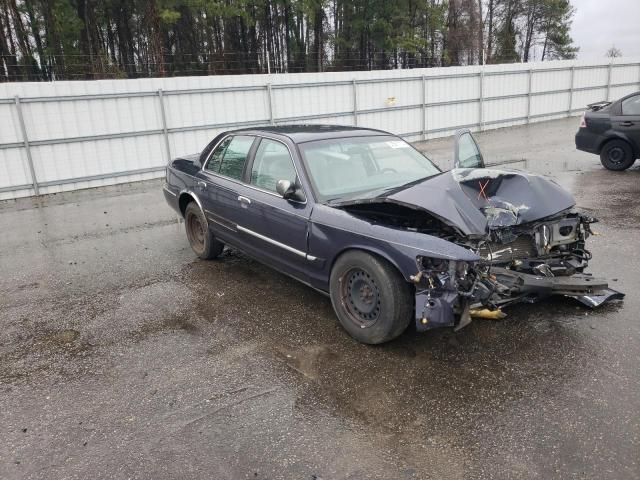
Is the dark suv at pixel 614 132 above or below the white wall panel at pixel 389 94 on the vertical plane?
below

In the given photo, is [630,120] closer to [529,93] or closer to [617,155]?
[617,155]

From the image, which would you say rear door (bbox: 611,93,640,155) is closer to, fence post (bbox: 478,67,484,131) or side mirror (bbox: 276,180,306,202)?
fence post (bbox: 478,67,484,131)

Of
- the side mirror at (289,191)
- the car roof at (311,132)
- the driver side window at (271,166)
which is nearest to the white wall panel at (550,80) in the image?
the car roof at (311,132)

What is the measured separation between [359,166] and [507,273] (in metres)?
1.66

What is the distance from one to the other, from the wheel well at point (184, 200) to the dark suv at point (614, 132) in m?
8.51

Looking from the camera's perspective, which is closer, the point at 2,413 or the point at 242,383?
the point at 2,413

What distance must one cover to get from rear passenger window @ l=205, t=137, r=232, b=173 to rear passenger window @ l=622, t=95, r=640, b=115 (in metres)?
8.27

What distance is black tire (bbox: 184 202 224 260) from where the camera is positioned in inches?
225

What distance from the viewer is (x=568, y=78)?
66.5ft

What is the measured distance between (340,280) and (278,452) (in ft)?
4.79

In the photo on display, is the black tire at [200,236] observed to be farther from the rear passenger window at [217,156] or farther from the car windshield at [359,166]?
the car windshield at [359,166]

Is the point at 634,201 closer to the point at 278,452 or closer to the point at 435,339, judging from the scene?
the point at 435,339

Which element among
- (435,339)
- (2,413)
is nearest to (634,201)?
(435,339)

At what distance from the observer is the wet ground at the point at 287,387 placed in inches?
104
